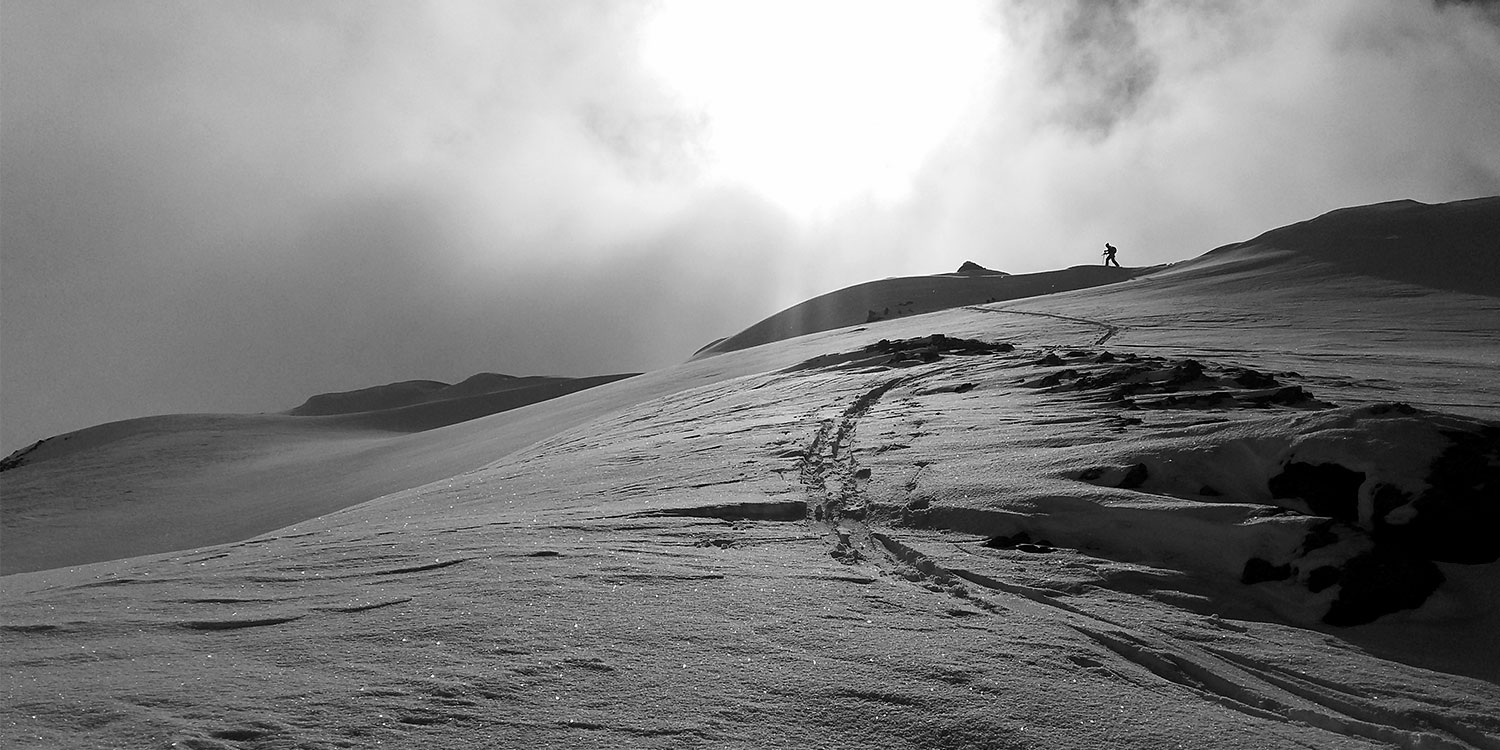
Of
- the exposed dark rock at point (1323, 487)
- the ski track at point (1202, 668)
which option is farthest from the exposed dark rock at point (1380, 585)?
the ski track at point (1202, 668)

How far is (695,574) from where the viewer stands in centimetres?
654

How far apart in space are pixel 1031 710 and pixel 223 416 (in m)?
40.0

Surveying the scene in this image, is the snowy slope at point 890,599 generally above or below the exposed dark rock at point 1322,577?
above

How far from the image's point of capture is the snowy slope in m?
4.25

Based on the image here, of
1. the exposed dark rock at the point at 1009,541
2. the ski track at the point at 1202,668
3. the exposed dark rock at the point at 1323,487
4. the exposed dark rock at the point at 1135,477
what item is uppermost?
the exposed dark rock at the point at 1135,477

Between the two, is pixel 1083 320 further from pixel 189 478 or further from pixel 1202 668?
pixel 189 478

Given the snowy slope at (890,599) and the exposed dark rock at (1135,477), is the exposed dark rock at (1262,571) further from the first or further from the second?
the exposed dark rock at (1135,477)

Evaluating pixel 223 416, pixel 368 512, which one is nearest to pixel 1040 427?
pixel 368 512

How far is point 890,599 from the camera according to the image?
6125 millimetres

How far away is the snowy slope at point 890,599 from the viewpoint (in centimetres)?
425

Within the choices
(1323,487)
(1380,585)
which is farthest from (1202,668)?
(1323,487)

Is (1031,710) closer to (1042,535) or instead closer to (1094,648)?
(1094,648)

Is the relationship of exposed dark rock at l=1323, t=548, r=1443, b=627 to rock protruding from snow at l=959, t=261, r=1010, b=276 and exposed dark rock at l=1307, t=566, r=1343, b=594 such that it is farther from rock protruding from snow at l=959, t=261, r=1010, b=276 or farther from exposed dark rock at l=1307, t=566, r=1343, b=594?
rock protruding from snow at l=959, t=261, r=1010, b=276

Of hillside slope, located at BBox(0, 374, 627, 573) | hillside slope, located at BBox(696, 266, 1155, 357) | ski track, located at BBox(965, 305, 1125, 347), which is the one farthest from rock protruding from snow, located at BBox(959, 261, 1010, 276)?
hillside slope, located at BBox(0, 374, 627, 573)
